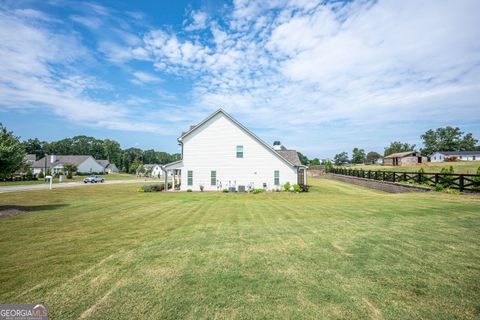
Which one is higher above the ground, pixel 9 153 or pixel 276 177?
pixel 9 153

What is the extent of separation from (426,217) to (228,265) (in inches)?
327

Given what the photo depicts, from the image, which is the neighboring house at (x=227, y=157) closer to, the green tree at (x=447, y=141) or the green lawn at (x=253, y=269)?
the green lawn at (x=253, y=269)

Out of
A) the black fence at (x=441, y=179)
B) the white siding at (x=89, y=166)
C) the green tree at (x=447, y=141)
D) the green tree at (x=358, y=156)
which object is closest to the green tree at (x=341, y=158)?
the green tree at (x=358, y=156)

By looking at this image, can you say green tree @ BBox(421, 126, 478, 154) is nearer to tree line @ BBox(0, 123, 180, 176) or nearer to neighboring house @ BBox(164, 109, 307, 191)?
neighboring house @ BBox(164, 109, 307, 191)

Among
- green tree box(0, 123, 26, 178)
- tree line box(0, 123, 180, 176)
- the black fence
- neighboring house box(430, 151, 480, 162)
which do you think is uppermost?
tree line box(0, 123, 180, 176)

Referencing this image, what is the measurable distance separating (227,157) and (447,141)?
4207 inches

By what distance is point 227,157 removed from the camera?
82.0 feet

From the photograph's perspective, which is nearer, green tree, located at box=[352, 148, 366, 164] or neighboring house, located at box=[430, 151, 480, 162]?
neighboring house, located at box=[430, 151, 480, 162]

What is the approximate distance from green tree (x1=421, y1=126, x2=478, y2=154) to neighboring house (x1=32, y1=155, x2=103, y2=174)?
13551 cm

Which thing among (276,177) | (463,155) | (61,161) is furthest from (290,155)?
(61,161)

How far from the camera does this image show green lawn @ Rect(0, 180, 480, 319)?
341 cm

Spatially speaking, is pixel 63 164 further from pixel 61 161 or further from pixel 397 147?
pixel 397 147

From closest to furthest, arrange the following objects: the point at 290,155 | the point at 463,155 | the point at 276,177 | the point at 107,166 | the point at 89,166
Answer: the point at 276,177 < the point at 290,155 < the point at 463,155 < the point at 89,166 < the point at 107,166

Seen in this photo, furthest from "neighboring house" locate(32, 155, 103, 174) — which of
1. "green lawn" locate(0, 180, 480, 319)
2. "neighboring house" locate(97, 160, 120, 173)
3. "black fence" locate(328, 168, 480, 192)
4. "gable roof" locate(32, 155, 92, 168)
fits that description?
"black fence" locate(328, 168, 480, 192)
